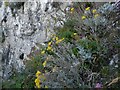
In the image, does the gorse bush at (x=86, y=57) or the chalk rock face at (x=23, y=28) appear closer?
the gorse bush at (x=86, y=57)

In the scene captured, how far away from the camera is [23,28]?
18.4ft

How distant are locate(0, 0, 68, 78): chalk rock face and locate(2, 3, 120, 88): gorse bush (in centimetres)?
91

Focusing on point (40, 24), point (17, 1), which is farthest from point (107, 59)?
point (17, 1)

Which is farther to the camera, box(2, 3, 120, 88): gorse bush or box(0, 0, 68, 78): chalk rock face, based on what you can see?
box(0, 0, 68, 78): chalk rock face

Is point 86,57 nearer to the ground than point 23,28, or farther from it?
nearer to the ground

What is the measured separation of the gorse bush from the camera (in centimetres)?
298

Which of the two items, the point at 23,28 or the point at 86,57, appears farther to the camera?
the point at 23,28

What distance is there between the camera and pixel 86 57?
3.22m

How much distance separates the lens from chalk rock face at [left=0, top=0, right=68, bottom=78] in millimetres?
5055

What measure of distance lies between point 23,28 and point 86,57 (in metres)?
2.60

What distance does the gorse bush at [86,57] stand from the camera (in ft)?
9.79

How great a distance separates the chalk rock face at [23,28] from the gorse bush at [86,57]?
2.97 ft

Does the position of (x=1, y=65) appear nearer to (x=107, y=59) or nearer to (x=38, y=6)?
(x=38, y=6)

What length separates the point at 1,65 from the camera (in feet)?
17.7
